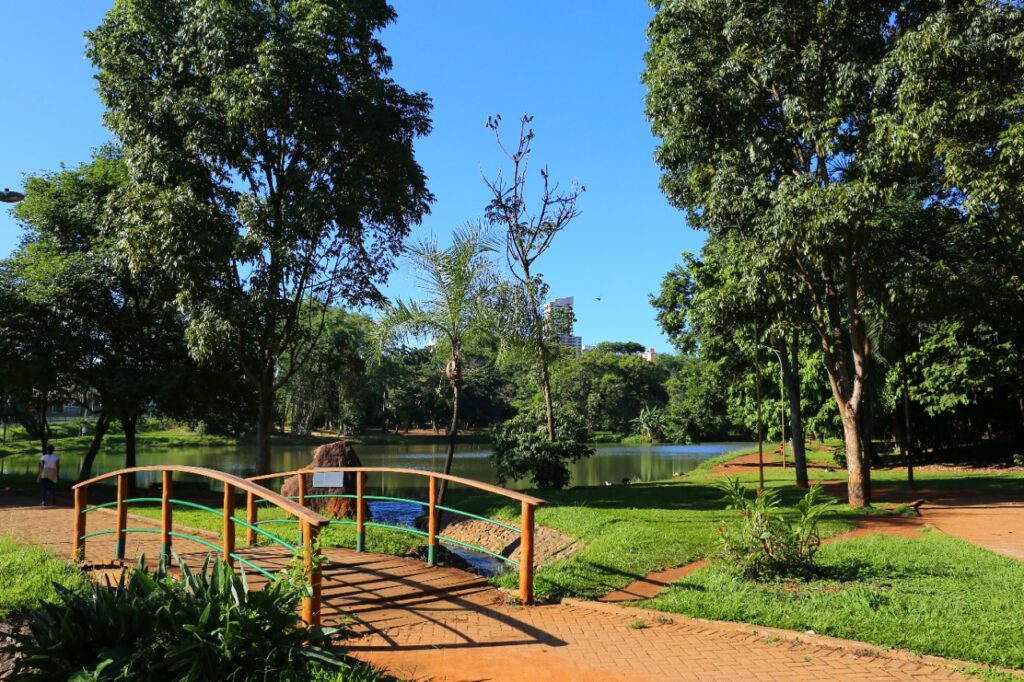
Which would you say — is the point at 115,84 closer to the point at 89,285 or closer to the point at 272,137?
the point at 272,137

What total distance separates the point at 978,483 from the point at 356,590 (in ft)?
60.7

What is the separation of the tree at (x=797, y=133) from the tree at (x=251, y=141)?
6641mm

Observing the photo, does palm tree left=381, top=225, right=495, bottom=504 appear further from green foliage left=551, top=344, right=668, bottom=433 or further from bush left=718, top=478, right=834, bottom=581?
green foliage left=551, top=344, right=668, bottom=433

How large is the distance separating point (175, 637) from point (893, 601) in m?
5.78

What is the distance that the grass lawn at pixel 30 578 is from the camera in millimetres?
6797

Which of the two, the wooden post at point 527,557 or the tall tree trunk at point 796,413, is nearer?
the wooden post at point 527,557

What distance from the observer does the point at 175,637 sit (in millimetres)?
4648

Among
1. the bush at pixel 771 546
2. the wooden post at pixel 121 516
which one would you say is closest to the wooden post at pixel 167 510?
the wooden post at pixel 121 516

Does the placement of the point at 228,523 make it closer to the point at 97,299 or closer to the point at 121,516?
the point at 121,516

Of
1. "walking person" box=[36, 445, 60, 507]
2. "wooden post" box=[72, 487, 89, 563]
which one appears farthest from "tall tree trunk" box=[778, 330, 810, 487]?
"walking person" box=[36, 445, 60, 507]

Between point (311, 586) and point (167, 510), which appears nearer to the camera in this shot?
point (311, 586)

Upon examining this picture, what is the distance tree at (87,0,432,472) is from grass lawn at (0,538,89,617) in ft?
22.6

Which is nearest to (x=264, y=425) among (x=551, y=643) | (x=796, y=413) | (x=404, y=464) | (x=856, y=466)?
(x=796, y=413)

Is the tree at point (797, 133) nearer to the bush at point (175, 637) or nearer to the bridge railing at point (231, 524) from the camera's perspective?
the bridge railing at point (231, 524)
